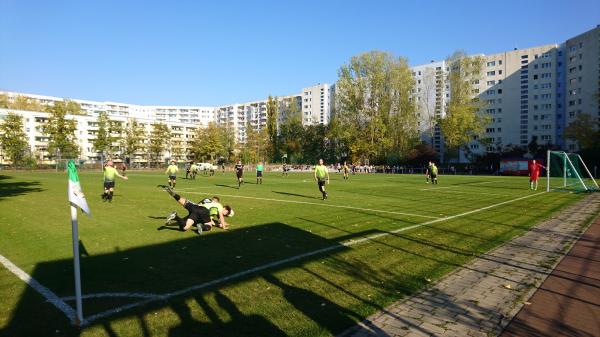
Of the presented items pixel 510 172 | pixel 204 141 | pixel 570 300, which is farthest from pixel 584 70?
pixel 570 300

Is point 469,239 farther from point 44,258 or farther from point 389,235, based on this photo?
point 44,258

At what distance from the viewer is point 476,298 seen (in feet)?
17.1

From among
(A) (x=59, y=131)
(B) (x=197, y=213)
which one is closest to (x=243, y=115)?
(A) (x=59, y=131)

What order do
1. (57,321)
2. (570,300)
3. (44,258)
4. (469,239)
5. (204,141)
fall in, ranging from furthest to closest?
(204,141) < (469,239) < (44,258) < (570,300) < (57,321)

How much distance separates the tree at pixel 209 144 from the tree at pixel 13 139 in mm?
35903

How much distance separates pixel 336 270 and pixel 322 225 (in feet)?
14.0

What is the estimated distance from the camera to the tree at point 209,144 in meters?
90.1

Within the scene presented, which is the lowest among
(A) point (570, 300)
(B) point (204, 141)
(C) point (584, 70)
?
(A) point (570, 300)

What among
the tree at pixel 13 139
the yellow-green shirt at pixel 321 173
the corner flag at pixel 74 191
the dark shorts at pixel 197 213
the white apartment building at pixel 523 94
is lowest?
the dark shorts at pixel 197 213

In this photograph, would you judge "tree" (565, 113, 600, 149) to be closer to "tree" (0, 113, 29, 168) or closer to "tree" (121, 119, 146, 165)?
"tree" (121, 119, 146, 165)

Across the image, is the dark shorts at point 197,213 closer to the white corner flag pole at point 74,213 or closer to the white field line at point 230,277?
the white field line at point 230,277

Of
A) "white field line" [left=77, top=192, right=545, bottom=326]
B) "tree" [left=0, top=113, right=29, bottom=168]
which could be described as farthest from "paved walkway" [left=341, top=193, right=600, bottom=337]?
"tree" [left=0, top=113, right=29, bottom=168]

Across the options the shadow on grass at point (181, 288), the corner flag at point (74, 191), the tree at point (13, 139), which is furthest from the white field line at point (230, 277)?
the tree at point (13, 139)

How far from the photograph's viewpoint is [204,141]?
300ft
